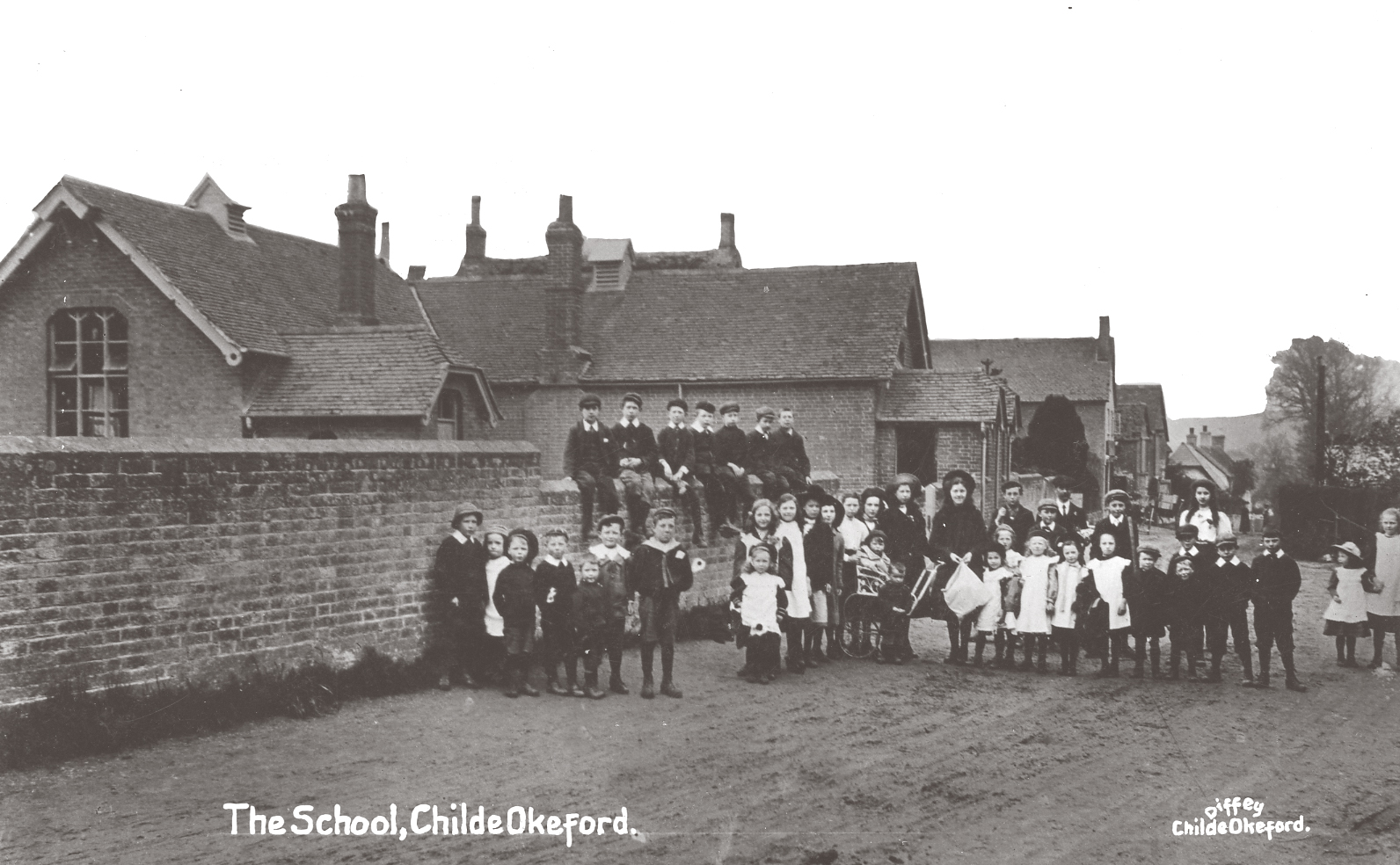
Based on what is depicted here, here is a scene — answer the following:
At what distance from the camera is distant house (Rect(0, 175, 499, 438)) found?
60.1 feet

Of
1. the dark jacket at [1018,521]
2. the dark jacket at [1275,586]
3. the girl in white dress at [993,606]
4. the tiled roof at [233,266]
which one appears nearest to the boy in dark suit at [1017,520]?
the dark jacket at [1018,521]

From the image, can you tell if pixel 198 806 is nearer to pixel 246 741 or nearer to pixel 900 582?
pixel 246 741

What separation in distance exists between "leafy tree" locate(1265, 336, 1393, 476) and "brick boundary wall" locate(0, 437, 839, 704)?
93.2 feet

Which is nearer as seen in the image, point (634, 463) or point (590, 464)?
point (590, 464)

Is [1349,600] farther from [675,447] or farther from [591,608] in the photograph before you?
[591,608]

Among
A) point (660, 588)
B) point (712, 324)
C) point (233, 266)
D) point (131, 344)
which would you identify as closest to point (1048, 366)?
point (712, 324)

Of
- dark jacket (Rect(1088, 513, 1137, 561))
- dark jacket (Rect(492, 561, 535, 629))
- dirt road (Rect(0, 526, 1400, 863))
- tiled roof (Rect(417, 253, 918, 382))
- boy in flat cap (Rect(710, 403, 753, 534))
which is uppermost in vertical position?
tiled roof (Rect(417, 253, 918, 382))

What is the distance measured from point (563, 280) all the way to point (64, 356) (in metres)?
11.9

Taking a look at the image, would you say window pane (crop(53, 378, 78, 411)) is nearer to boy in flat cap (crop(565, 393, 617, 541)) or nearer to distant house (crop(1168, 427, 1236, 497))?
boy in flat cap (crop(565, 393, 617, 541))

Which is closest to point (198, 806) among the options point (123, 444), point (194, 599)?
point (194, 599)

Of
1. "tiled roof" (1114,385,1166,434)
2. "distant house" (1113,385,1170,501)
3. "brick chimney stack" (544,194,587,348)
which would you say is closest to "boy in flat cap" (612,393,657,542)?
"brick chimney stack" (544,194,587,348)

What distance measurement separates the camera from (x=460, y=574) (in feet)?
29.2

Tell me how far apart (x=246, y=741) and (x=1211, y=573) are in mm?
7930

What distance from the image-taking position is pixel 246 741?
701 cm
